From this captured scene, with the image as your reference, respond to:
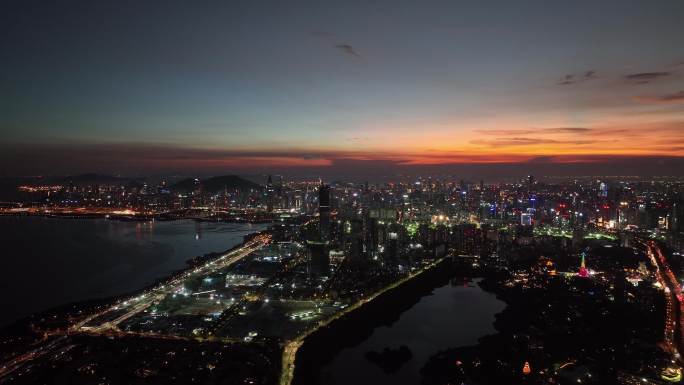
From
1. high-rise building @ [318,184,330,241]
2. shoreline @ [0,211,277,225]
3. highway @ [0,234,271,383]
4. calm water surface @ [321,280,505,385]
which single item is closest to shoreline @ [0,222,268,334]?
highway @ [0,234,271,383]

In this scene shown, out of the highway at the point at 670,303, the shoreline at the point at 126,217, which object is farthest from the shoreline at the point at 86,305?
the shoreline at the point at 126,217

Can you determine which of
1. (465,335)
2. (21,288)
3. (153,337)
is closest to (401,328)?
(465,335)

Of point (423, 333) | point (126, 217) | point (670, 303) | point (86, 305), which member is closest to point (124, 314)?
point (86, 305)

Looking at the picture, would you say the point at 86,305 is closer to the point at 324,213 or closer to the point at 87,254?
the point at 87,254

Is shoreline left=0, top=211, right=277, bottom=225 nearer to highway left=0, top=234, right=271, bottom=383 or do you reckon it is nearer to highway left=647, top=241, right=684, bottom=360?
highway left=0, top=234, right=271, bottom=383

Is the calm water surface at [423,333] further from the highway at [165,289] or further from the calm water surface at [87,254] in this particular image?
the calm water surface at [87,254]

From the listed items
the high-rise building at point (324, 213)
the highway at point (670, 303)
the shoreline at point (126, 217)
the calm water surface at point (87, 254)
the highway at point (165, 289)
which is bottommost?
the shoreline at point (126, 217)

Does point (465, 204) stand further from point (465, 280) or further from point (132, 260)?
point (132, 260)
